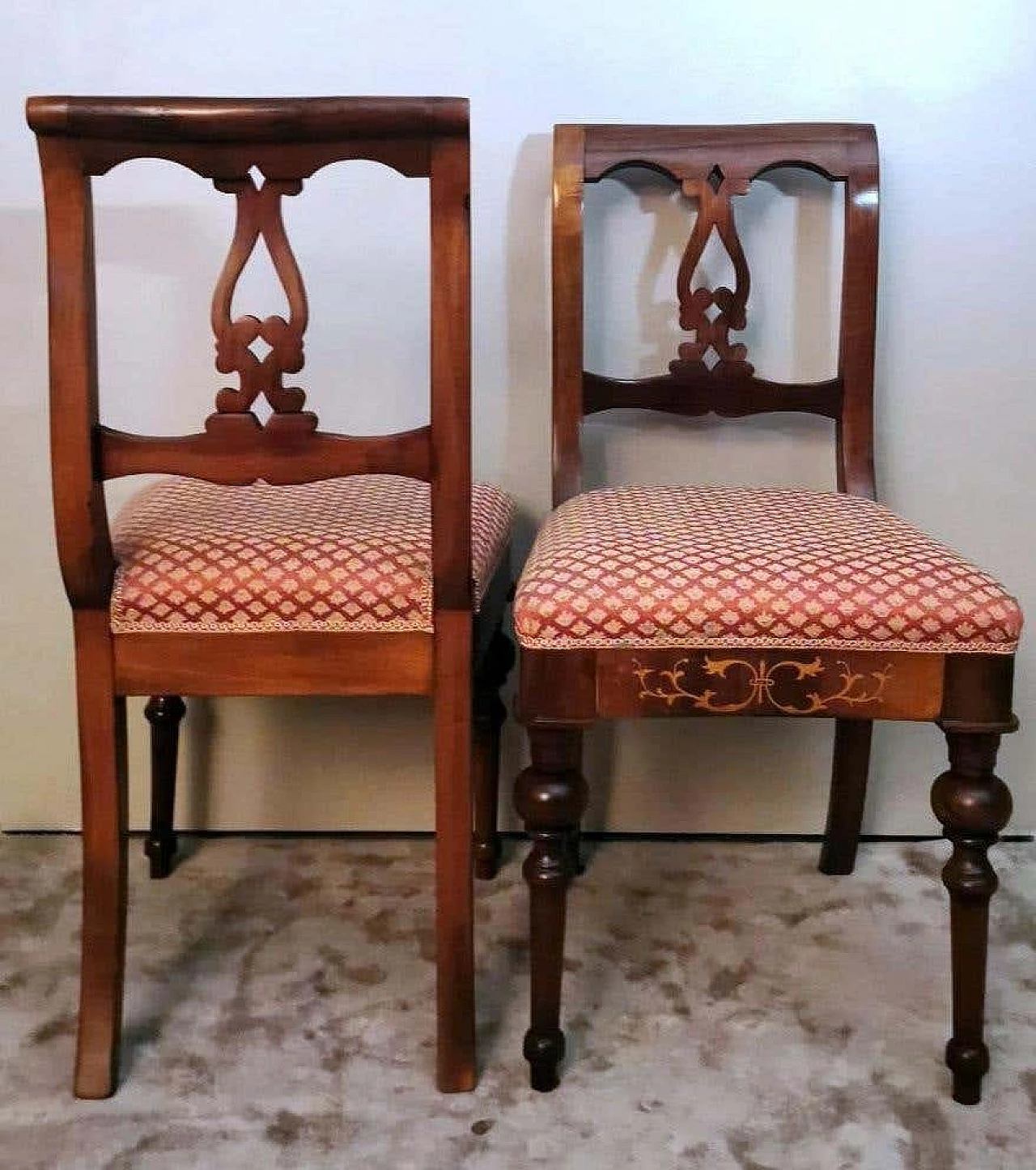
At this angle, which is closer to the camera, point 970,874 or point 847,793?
point 970,874

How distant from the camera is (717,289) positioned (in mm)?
1576

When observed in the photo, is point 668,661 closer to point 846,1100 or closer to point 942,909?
point 846,1100

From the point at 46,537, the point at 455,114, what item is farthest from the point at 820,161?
the point at 46,537

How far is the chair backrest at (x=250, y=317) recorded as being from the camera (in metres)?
1.01

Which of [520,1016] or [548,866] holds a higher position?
[548,866]

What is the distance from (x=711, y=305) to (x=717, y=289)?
0.02 metres

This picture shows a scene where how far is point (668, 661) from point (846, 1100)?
492 mm

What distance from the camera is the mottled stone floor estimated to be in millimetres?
1131

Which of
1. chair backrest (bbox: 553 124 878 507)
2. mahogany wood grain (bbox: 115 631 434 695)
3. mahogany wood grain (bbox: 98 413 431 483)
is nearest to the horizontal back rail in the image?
mahogany wood grain (bbox: 98 413 431 483)

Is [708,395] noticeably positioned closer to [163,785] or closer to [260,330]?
[260,330]

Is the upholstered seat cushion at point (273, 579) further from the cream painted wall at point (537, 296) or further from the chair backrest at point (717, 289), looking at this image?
the cream painted wall at point (537, 296)

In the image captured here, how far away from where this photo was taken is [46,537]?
5.74ft

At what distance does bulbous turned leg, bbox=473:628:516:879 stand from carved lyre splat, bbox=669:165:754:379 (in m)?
0.45

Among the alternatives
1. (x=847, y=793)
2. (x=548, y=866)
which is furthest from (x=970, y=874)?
(x=847, y=793)
